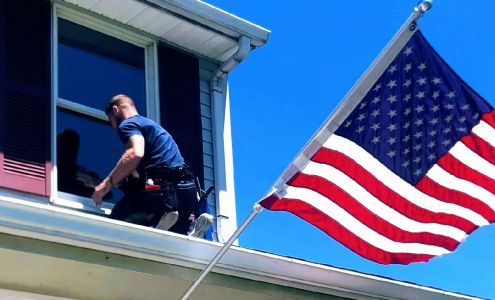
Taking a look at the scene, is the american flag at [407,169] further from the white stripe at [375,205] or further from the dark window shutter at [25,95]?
the dark window shutter at [25,95]

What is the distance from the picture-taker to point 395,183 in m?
5.66

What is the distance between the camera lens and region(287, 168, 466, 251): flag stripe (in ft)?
17.7

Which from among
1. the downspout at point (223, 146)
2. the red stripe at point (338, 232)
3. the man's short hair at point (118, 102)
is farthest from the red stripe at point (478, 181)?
the man's short hair at point (118, 102)

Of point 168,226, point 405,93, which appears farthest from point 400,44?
point 168,226

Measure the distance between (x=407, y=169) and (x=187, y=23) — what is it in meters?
2.74

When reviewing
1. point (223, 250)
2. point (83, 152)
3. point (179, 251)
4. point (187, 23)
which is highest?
point (187, 23)

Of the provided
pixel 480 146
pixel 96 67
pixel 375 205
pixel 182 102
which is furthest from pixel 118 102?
pixel 480 146

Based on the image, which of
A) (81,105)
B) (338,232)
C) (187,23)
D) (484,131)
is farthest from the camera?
(187,23)

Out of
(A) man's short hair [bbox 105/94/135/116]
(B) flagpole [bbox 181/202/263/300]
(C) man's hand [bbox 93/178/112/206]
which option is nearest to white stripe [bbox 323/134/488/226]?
(B) flagpole [bbox 181/202/263/300]

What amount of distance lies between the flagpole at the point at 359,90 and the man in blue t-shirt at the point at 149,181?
49.5 inches

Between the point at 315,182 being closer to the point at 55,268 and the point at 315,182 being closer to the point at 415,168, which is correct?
the point at 415,168

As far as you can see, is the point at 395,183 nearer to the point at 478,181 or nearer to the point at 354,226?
the point at 354,226

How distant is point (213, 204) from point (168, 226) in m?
1.27

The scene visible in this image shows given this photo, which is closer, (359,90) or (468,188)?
(359,90)
